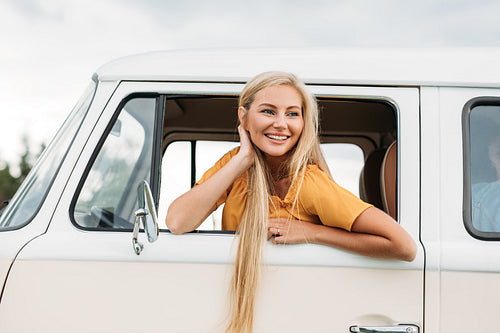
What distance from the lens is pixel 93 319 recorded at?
6.15ft

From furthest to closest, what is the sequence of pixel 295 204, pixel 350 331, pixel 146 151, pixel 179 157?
pixel 179 157 < pixel 146 151 < pixel 295 204 < pixel 350 331

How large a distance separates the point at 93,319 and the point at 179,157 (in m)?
1.50

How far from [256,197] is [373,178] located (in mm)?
1363

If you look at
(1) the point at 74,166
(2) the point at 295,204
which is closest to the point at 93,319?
(1) the point at 74,166

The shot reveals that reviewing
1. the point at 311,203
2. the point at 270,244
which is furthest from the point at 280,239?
the point at 311,203

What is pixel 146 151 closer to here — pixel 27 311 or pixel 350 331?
pixel 27 311

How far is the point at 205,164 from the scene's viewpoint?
3.26 metres

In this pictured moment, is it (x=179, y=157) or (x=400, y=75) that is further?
(x=179, y=157)

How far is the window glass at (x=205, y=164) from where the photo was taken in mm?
3064

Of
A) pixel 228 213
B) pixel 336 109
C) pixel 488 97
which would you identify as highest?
pixel 336 109

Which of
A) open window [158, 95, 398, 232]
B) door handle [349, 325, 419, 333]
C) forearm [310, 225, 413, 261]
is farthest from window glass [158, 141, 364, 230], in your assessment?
door handle [349, 325, 419, 333]

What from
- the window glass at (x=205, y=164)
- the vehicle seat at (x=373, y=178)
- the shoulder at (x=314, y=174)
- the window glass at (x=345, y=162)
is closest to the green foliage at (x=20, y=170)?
the window glass at (x=205, y=164)

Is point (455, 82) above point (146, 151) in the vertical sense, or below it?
above

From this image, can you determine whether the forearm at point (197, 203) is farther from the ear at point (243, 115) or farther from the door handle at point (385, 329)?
the door handle at point (385, 329)
